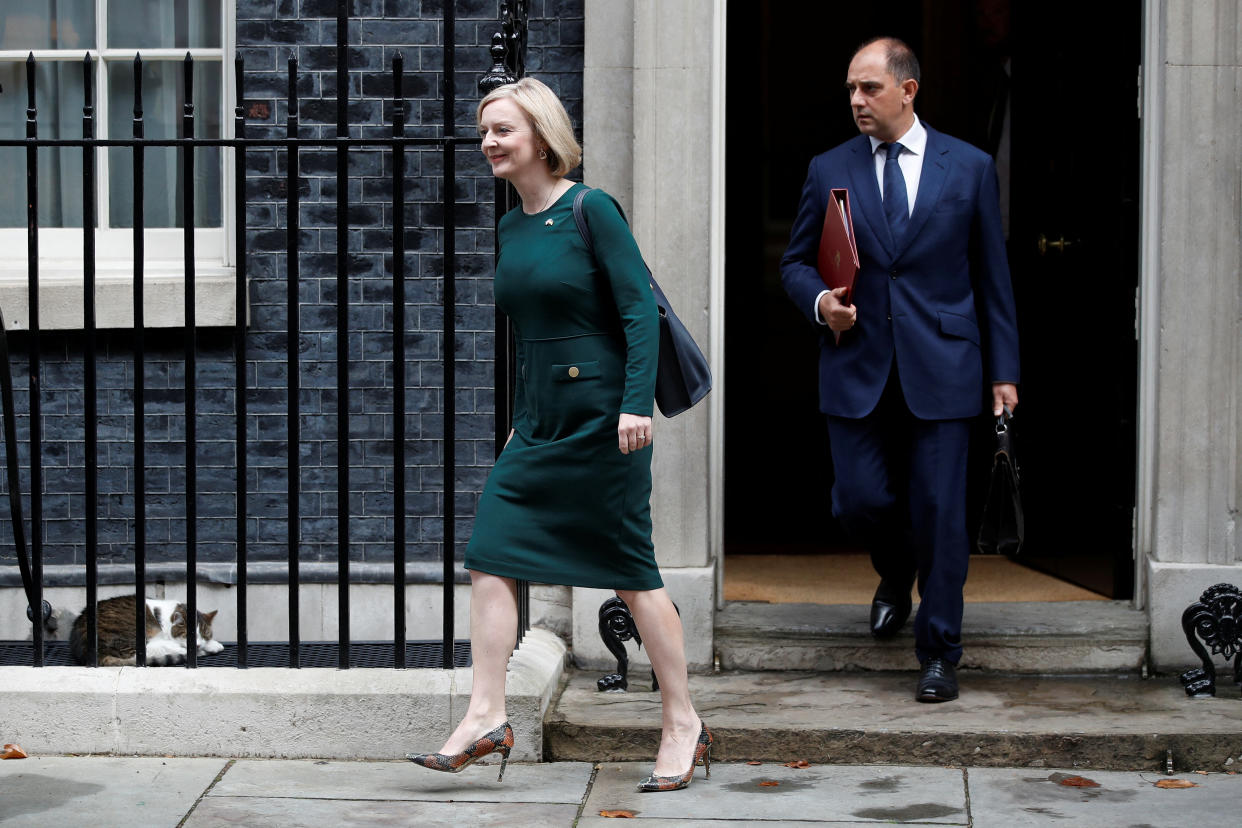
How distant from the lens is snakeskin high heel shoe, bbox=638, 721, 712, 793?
4.55 metres

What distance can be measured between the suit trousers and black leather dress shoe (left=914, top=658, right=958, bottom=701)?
29 millimetres

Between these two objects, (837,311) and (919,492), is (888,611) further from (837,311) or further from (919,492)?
(837,311)

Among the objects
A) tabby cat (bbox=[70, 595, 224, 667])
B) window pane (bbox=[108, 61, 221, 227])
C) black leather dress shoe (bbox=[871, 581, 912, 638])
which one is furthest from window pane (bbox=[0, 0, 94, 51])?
black leather dress shoe (bbox=[871, 581, 912, 638])

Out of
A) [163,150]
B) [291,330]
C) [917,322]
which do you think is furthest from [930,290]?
[163,150]

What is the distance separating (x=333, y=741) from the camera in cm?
497

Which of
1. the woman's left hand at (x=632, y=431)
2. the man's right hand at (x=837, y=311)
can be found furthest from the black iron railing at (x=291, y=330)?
the man's right hand at (x=837, y=311)

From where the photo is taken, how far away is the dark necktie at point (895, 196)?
519 centimetres

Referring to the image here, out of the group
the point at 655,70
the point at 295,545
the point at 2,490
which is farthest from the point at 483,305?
the point at 2,490

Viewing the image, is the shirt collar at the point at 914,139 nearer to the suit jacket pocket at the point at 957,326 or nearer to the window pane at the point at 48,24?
the suit jacket pocket at the point at 957,326

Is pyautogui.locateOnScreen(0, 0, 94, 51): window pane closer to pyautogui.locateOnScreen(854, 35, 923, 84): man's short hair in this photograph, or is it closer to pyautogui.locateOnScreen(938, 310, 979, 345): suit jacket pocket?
pyautogui.locateOnScreen(854, 35, 923, 84): man's short hair

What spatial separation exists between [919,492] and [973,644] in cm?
70

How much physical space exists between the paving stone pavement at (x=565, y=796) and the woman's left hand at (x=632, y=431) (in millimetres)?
957

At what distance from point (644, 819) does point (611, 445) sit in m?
0.96

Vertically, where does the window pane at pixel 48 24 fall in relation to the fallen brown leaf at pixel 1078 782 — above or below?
above
